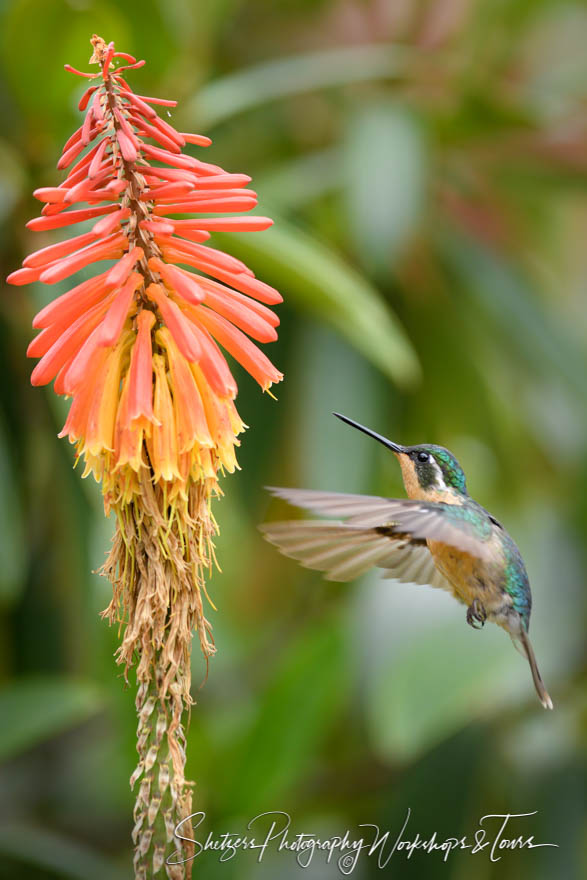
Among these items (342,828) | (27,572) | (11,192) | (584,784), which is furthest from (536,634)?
(11,192)

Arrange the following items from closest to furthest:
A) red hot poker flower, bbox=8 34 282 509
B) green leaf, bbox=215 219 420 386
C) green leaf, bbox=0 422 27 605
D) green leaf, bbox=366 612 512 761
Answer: red hot poker flower, bbox=8 34 282 509
green leaf, bbox=215 219 420 386
green leaf, bbox=0 422 27 605
green leaf, bbox=366 612 512 761

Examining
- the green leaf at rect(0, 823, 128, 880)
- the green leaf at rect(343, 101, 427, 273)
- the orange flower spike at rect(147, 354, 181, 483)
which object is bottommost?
the green leaf at rect(0, 823, 128, 880)

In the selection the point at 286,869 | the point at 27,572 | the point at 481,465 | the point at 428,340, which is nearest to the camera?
the point at 27,572

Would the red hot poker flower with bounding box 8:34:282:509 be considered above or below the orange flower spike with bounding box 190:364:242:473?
above

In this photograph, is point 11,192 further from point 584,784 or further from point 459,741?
point 584,784

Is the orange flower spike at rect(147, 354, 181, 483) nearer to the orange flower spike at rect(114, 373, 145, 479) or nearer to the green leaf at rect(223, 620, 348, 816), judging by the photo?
the orange flower spike at rect(114, 373, 145, 479)

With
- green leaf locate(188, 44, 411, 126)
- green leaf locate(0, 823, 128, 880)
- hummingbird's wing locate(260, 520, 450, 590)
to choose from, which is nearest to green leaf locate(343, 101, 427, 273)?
green leaf locate(188, 44, 411, 126)
